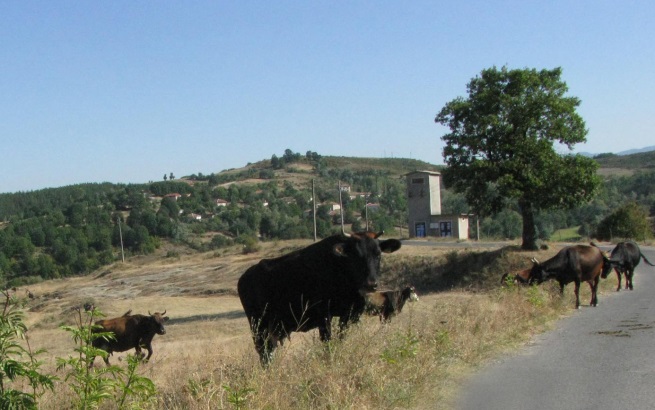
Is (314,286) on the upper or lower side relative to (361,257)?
lower

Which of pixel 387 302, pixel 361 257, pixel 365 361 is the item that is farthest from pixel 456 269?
pixel 365 361

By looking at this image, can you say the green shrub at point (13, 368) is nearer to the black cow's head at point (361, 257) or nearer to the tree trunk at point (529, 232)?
the black cow's head at point (361, 257)

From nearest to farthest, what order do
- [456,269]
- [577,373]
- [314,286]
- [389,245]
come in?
[314,286]
[577,373]
[389,245]
[456,269]

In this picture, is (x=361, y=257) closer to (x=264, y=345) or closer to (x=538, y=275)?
(x=264, y=345)

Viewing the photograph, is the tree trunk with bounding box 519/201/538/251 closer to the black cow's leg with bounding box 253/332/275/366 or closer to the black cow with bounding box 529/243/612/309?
the black cow with bounding box 529/243/612/309

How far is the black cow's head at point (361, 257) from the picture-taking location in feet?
30.2

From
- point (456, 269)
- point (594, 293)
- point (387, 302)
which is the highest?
point (387, 302)

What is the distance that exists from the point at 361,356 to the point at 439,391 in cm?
112

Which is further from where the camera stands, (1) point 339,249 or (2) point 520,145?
(2) point 520,145

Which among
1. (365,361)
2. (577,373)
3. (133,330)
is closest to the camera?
(365,361)

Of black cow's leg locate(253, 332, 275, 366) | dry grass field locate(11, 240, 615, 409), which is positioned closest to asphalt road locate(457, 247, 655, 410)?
dry grass field locate(11, 240, 615, 409)

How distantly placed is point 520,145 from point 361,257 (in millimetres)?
27952

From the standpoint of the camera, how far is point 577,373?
9742 millimetres

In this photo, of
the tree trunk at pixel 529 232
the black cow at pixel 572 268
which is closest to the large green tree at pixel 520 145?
the tree trunk at pixel 529 232
